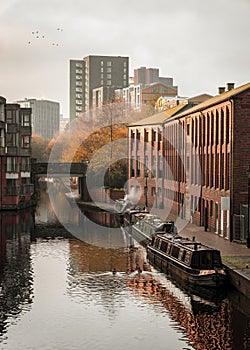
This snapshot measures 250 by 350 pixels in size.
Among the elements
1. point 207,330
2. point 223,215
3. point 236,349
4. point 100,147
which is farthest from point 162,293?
point 100,147

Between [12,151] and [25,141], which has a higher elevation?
[25,141]

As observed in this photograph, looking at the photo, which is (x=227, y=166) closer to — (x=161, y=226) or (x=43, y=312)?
(x=161, y=226)

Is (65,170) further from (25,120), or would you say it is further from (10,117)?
(10,117)

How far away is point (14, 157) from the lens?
81.5 meters

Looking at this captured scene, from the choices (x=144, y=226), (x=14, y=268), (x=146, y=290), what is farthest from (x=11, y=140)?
(x=146, y=290)

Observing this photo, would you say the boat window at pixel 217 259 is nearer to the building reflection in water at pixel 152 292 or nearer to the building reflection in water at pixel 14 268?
the building reflection in water at pixel 152 292

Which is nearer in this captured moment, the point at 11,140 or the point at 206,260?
the point at 206,260

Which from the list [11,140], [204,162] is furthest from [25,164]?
[204,162]

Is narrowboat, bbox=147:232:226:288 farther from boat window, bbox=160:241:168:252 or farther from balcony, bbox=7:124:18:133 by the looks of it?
balcony, bbox=7:124:18:133

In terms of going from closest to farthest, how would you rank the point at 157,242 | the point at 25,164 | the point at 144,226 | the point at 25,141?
the point at 157,242 → the point at 144,226 → the point at 25,164 → the point at 25,141

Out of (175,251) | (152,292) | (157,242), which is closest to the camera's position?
(152,292)

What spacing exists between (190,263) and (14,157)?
49488 millimetres

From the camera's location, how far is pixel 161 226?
4841 cm

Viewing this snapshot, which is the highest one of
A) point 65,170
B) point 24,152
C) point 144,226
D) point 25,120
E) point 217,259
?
point 25,120
